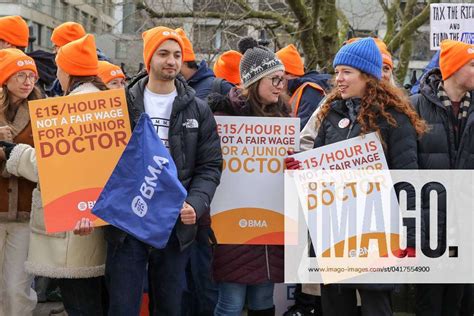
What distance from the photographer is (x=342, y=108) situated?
195 inches

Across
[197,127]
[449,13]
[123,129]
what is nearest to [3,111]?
[123,129]

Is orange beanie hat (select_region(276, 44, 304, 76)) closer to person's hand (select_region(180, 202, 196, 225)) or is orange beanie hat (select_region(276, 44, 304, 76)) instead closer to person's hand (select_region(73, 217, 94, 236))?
person's hand (select_region(180, 202, 196, 225))

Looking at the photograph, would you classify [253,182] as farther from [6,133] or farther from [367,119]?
[6,133]

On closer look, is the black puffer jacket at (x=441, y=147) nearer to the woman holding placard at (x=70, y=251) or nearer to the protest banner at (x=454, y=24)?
the woman holding placard at (x=70, y=251)

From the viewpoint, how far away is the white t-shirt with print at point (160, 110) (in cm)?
492

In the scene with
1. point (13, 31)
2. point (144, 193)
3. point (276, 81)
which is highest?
point (13, 31)

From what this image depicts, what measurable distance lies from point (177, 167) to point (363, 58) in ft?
4.37

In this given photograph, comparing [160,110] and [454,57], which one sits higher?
[454,57]

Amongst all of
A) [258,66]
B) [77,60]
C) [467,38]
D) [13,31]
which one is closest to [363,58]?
[258,66]

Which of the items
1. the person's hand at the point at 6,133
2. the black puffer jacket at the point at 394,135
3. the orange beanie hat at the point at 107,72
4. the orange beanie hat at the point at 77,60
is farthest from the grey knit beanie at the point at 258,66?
the orange beanie hat at the point at 107,72

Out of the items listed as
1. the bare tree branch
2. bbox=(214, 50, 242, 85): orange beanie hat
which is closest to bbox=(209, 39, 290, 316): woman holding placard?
bbox=(214, 50, 242, 85): orange beanie hat

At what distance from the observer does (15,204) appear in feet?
17.5

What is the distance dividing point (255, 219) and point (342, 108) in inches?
40.1

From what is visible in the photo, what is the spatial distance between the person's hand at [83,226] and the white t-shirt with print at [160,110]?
2.20 feet
